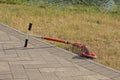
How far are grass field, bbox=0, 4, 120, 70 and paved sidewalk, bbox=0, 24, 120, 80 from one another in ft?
1.87

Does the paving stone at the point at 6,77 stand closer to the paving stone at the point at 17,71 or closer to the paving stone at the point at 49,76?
the paving stone at the point at 17,71

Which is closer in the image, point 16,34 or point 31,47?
point 31,47

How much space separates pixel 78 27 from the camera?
11.1 meters

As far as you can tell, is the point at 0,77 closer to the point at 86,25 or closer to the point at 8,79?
the point at 8,79

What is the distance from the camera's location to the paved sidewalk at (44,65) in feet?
19.4

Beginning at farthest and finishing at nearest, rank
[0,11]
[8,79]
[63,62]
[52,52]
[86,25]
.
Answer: [0,11]
[86,25]
[52,52]
[63,62]
[8,79]

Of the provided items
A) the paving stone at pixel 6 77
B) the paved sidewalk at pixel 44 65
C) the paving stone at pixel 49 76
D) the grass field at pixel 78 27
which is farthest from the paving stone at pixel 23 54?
the grass field at pixel 78 27

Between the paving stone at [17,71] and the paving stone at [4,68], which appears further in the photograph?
the paving stone at [4,68]

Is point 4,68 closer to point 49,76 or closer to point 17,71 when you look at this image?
point 17,71

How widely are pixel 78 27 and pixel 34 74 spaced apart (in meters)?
5.39

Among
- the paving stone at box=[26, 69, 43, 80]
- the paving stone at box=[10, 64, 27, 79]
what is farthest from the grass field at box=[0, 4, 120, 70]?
the paving stone at box=[10, 64, 27, 79]

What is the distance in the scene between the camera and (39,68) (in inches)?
248

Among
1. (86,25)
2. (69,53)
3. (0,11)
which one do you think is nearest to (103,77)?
Result: (69,53)

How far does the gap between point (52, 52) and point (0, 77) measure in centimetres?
211
